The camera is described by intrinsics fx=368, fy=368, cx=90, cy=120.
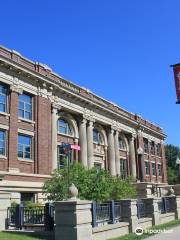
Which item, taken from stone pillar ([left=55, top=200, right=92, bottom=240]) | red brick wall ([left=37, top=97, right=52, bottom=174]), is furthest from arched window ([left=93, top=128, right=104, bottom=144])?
stone pillar ([left=55, top=200, right=92, bottom=240])

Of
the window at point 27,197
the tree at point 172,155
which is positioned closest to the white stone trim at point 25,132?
the window at point 27,197

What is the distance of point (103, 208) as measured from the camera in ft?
56.3

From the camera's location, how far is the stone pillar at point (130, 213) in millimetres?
18353

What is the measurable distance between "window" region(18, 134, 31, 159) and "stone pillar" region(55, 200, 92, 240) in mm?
17251

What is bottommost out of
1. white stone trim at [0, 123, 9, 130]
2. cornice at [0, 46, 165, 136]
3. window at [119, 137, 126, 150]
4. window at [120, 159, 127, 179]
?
window at [120, 159, 127, 179]

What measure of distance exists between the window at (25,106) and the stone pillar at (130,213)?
15.9 meters

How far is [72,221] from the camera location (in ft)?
45.4

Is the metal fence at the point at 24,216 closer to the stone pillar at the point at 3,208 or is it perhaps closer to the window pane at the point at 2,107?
the stone pillar at the point at 3,208

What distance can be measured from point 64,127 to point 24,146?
317 inches

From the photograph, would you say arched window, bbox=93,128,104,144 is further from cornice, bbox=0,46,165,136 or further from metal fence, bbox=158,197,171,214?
metal fence, bbox=158,197,171,214

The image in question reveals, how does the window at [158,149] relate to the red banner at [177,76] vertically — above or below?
above

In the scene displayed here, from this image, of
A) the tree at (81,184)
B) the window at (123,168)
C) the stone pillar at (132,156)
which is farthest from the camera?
the stone pillar at (132,156)

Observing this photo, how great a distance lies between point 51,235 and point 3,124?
15.7 metres

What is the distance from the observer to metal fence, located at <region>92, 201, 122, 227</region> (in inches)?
626
